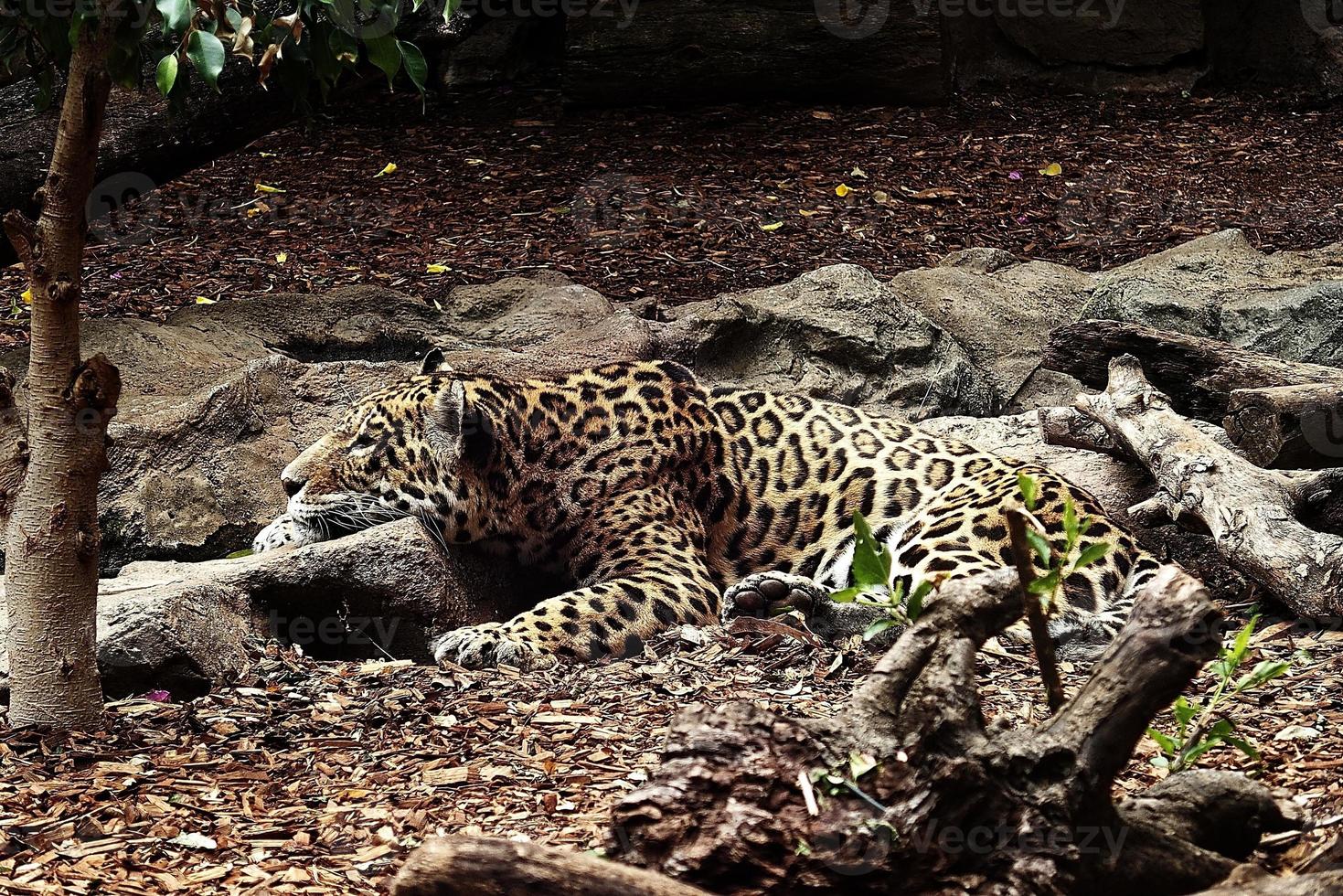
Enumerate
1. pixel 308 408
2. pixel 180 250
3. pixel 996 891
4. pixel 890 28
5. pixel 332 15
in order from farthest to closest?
pixel 890 28 → pixel 180 250 → pixel 308 408 → pixel 332 15 → pixel 996 891

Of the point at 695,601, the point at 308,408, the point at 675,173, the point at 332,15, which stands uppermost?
the point at 332,15

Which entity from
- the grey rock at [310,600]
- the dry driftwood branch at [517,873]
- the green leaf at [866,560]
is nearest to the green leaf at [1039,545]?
the green leaf at [866,560]

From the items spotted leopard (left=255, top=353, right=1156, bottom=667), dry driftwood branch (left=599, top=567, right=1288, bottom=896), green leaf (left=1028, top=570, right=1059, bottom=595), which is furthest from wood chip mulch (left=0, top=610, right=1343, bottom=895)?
spotted leopard (left=255, top=353, right=1156, bottom=667)

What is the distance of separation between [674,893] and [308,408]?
17.6ft

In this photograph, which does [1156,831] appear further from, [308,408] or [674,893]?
[308,408]

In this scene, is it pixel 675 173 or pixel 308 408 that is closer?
pixel 308 408

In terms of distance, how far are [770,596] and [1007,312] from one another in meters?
4.37

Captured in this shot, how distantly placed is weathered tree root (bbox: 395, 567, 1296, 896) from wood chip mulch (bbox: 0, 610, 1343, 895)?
1.47 ft

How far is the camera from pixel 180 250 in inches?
423

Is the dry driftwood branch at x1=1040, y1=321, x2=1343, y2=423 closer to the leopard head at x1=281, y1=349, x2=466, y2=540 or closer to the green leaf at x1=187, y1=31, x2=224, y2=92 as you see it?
the leopard head at x1=281, y1=349, x2=466, y2=540

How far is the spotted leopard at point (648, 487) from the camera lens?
5.91 metres

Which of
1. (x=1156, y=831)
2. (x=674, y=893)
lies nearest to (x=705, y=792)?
(x=674, y=893)

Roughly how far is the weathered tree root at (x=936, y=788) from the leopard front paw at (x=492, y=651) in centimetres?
264

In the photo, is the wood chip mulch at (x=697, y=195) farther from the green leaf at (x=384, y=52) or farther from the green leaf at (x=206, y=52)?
the green leaf at (x=206, y=52)
